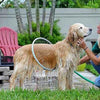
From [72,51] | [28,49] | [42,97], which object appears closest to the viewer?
[42,97]

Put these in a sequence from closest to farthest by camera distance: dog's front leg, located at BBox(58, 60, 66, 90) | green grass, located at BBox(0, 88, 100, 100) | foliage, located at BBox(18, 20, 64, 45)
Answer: green grass, located at BBox(0, 88, 100, 100) < dog's front leg, located at BBox(58, 60, 66, 90) < foliage, located at BBox(18, 20, 64, 45)

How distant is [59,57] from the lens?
546 cm

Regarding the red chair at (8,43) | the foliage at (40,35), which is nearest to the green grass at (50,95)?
the red chair at (8,43)

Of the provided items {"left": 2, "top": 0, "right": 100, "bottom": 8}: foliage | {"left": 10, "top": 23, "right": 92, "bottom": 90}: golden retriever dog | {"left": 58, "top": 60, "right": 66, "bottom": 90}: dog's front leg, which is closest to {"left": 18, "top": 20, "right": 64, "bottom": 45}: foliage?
{"left": 2, "top": 0, "right": 100, "bottom": 8}: foliage

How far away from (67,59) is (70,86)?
604 mm

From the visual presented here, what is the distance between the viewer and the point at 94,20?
41.2ft

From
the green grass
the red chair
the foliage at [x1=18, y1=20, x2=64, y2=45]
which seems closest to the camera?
the green grass

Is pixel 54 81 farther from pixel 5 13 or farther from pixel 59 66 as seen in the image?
pixel 5 13

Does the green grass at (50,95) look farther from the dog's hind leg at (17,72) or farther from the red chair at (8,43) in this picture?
the red chair at (8,43)

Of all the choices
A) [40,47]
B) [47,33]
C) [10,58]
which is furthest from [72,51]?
[47,33]

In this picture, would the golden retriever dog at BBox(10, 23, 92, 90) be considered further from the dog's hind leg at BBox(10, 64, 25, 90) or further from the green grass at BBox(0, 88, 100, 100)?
the green grass at BBox(0, 88, 100, 100)

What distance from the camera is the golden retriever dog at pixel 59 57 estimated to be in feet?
17.6

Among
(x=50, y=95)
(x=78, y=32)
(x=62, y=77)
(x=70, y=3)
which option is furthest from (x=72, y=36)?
(x=70, y=3)

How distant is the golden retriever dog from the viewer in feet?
17.6
